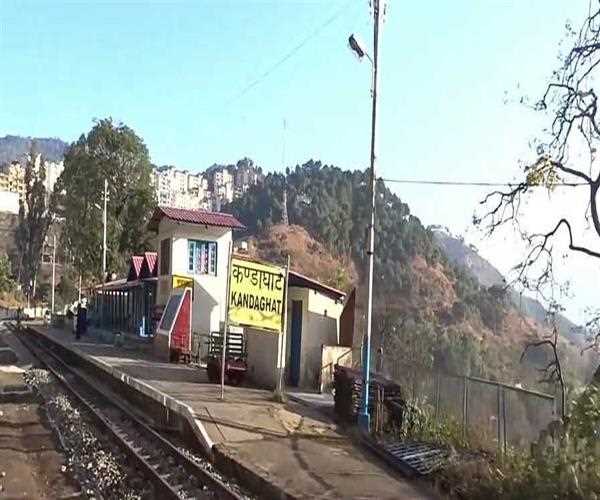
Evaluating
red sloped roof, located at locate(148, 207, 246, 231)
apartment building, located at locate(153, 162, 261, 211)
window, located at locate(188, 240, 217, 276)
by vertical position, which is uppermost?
apartment building, located at locate(153, 162, 261, 211)

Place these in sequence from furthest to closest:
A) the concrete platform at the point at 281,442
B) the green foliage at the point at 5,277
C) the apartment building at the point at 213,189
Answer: the apartment building at the point at 213,189 → the green foliage at the point at 5,277 → the concrete platform at the point at 281,442

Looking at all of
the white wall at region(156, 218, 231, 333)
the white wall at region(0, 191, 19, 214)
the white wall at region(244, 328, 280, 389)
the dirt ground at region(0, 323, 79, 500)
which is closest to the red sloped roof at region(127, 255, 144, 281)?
the white wall at region(156, 218, 231, 333)

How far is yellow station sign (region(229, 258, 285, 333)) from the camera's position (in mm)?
16203

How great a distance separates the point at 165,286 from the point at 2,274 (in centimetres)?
6224

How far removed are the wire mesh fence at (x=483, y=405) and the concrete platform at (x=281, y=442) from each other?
5.87ft

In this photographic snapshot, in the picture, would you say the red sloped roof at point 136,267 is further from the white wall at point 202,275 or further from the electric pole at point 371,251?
the electric pole at point 371,251

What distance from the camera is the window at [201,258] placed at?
30188 millimetres

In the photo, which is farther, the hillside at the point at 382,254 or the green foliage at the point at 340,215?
the green foliage at the point at 340,215

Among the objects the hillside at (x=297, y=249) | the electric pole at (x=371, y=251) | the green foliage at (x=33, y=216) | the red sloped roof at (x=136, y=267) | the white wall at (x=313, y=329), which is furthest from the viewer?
the green foliage at (x=33, y=216)

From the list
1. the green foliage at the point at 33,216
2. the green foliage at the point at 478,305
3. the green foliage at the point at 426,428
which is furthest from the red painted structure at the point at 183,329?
the green foliage at the point at 33,216

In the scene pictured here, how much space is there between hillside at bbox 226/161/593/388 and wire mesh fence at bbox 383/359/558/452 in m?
24.1

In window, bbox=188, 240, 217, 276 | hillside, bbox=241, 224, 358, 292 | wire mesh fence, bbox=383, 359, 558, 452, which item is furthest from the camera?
hillside, bbox=241, 224, 358, 292

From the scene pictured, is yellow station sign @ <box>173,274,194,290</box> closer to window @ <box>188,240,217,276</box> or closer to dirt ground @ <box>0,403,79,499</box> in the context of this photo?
window @ <box>188,240,217,276</box>

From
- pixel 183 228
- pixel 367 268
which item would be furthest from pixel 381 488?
pixel 183 228
